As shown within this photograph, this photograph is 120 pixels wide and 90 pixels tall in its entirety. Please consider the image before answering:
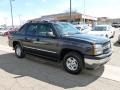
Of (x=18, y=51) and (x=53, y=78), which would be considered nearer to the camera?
(x=53, y=78)

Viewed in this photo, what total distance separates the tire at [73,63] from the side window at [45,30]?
1120 millimetres

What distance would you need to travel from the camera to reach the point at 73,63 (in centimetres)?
559

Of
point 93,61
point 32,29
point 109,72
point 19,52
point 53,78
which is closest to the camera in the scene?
point 93,61

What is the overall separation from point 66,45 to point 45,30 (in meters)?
1.42

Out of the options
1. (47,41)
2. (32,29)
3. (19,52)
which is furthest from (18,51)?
(47,41)

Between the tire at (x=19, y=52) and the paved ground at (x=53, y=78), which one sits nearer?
the paved ground at (x=53, y=78)

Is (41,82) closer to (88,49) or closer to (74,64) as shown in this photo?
(74,64)

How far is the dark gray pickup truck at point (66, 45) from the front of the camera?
5.16m

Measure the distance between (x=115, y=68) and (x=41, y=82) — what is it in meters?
2.95

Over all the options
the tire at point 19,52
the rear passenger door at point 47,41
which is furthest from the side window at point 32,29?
the tire at point 19,52

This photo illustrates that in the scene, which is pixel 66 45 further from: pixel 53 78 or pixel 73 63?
pixel 53 78

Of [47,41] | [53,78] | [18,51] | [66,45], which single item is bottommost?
[53,78]

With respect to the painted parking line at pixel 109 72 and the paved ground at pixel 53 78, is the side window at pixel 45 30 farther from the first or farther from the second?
Result: the painted parking line at pixel 109 72

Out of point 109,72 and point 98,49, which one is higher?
point 98,49
